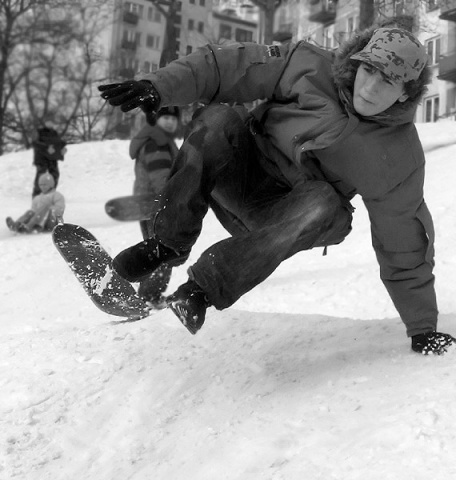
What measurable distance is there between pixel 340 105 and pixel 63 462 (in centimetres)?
172

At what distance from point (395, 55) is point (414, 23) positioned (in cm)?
398

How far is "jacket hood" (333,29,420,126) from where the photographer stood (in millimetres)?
2783

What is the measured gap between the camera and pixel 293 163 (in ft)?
9.80

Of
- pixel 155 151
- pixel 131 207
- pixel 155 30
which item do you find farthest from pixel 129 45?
pixel 155 151

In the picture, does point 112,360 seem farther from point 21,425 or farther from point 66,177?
point 66,177

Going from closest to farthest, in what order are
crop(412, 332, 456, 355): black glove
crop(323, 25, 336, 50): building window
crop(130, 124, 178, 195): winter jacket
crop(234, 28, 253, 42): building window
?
1. crop(412, 332, 456, 355): black glove
2. crop(130, 124, 178, 195): winter jacket
3. crop(323, 25, 336, 50): building window
4. crop(234, 28, 253, 42): building window

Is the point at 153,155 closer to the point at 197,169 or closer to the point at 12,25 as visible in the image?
the point at 197,169

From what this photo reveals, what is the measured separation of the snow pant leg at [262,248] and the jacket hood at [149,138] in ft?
15.0

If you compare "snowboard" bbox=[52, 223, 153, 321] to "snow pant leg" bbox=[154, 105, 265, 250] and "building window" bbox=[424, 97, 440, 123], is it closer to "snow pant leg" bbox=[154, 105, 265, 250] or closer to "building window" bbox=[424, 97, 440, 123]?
"snow pant leg" bbox=[154, 105, 265, 250]

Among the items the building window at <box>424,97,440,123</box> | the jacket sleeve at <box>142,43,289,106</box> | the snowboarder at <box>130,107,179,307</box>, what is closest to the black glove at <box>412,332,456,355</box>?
the jacket sleeve at <box>142,43,289,106</box>

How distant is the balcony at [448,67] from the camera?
987 inches

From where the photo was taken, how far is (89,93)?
26266mm

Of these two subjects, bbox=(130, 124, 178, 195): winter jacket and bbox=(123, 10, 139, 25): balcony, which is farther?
bbox=(123, 10, 139, 25): balcony

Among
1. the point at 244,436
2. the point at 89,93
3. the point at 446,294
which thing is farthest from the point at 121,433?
the point at 89,93
